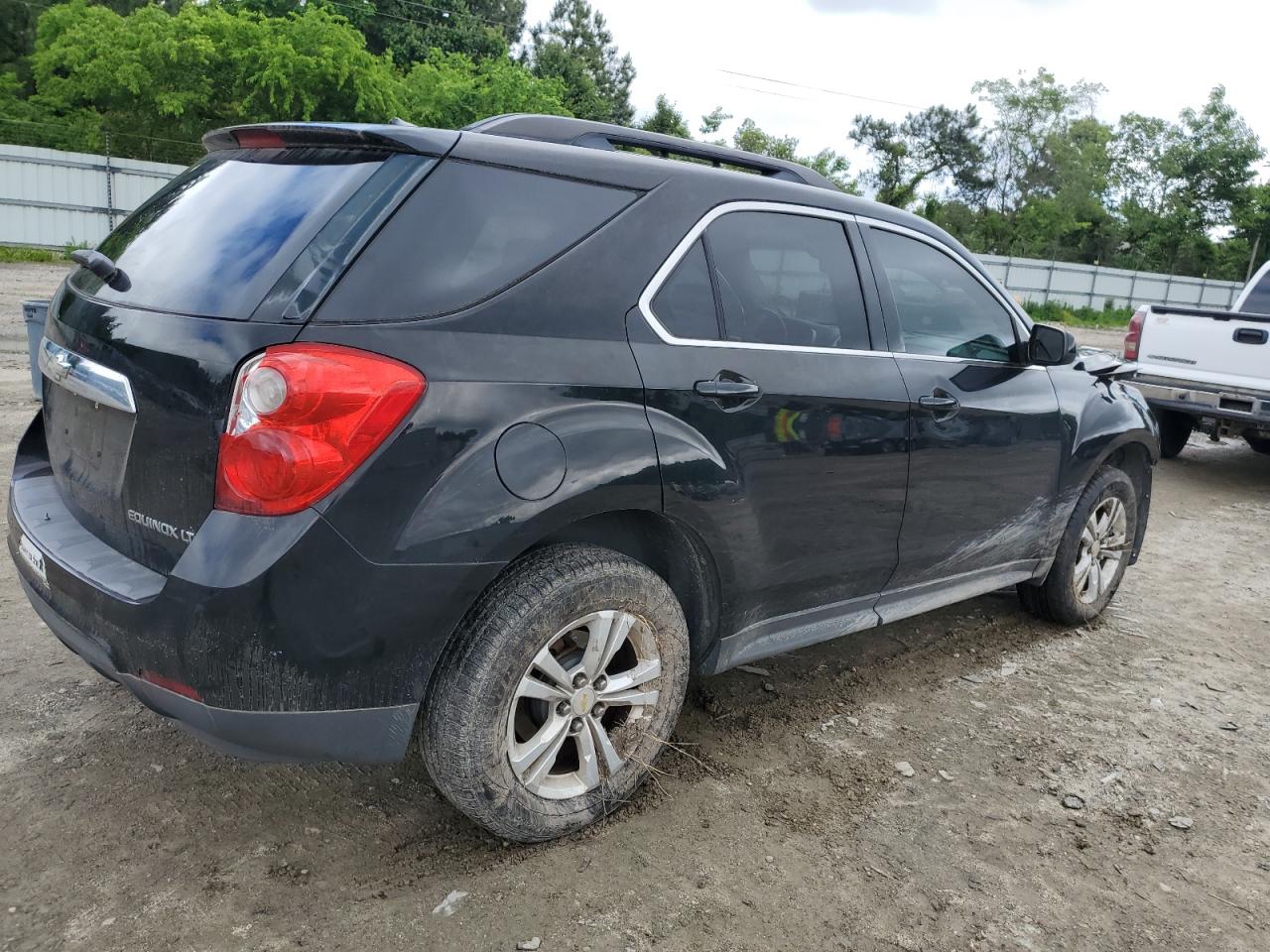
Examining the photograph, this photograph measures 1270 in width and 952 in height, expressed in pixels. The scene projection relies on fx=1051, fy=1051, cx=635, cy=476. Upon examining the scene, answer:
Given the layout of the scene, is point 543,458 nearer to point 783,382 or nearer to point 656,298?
point 656,298

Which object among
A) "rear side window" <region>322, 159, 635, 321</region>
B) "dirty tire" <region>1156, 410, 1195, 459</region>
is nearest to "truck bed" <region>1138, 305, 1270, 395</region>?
"dirty tire" <region>1156, 410, 1195, 459</region>

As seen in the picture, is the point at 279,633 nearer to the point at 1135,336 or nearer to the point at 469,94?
the point at 1135,336

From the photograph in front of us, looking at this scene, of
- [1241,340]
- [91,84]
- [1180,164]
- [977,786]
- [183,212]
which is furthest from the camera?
[1180,164]

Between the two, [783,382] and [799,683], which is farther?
[799,683]

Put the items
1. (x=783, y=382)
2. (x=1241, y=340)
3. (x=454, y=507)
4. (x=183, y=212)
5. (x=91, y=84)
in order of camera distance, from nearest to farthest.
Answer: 1. (x=454, y=507)
2. (x=183, y=212)
3. (x=783, y=382)
4. (x=1241, y=340)
5. (x=91, y=84)

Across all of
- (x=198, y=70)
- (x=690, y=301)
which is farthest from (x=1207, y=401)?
(x=198, y=70)

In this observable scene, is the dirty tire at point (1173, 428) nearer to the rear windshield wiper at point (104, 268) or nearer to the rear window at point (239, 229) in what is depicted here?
the rear window at point (239, 229)

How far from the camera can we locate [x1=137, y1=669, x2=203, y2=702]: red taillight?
227 centimetres

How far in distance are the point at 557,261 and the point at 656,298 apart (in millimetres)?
317

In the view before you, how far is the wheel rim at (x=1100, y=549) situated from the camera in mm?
4633

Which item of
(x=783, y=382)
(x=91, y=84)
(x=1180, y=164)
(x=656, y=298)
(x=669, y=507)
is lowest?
(x=669, y=507)

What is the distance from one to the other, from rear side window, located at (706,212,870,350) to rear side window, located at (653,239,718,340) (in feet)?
0.17

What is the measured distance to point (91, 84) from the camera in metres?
33.7

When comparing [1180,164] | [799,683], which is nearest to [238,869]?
[799,683]
